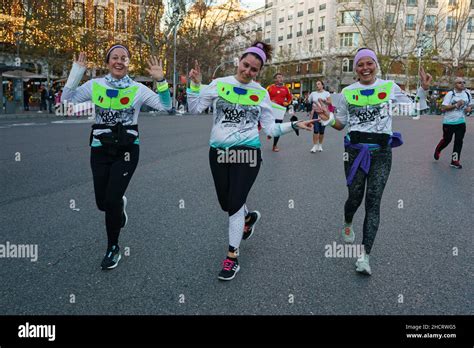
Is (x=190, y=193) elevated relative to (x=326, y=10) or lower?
lower

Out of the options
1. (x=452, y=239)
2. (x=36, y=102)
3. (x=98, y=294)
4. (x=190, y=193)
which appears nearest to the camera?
(x=98, y=294)

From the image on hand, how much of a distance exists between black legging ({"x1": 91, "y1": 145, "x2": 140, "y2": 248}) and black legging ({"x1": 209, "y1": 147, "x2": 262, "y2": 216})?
78cm

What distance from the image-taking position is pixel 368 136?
399 cm

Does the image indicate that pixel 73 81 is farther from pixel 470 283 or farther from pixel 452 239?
pixel 452 239

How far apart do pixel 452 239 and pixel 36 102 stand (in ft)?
131

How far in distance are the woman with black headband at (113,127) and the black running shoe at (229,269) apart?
942 mm

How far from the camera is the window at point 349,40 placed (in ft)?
220

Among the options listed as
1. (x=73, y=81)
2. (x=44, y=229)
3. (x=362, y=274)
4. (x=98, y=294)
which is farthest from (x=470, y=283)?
(x=44, y=229)

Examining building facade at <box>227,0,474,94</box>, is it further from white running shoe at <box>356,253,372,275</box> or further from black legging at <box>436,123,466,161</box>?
white running shoe at <box>356,253,372,275</box>

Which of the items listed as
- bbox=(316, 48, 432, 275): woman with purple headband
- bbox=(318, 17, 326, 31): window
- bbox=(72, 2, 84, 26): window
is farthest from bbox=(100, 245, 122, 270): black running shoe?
bbox=(318, 17, 326, 31): window

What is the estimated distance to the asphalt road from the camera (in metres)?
3.24

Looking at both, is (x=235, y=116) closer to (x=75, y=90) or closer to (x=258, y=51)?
(x=258, y=51)

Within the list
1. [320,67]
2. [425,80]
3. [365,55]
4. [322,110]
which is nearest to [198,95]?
[322,110]
